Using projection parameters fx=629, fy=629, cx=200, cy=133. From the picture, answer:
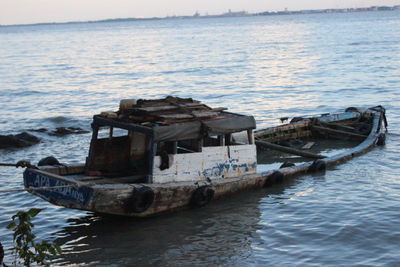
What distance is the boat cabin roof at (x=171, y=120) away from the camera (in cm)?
1181

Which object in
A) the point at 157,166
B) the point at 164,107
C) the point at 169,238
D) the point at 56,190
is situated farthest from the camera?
the point at 164,107

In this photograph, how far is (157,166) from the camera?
11883 millimetres

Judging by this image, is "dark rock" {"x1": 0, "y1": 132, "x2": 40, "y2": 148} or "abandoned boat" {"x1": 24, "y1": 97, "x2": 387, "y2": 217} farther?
"dark rock" {"x1": 0, "y1": 132, "x2": 40, "y2": 148}

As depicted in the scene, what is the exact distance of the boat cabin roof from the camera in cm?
1181

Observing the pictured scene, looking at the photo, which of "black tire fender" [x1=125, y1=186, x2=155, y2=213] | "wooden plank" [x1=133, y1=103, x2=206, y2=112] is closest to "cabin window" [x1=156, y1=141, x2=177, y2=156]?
"wooden plank" [x1=133, y1=103, x2=206, y2=112]

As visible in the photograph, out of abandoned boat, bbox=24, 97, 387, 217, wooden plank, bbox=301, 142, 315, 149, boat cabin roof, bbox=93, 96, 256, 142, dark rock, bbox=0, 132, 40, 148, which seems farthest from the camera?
dark rock, bbox=0, 132, 40, 148

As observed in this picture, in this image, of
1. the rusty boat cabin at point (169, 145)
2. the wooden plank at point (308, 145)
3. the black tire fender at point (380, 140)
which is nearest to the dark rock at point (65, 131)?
the wooden plank at point (308, 145)

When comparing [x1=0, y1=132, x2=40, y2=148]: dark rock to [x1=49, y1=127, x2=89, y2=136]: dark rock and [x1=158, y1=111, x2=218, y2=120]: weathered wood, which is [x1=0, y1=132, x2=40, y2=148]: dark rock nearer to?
[x1=49, y1=127, x2=89, y2=136]: dark rock

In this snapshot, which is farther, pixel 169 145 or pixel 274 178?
pixel 274 178

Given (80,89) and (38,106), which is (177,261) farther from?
(80,89)

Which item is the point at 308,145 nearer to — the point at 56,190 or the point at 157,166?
the point at 157,166

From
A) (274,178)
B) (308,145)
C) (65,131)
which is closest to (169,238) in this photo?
(274,178)

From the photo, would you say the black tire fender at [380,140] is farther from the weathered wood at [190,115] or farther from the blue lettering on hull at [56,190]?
the blue lettering on hull at [56,190]

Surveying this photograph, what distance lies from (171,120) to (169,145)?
0.69 m
